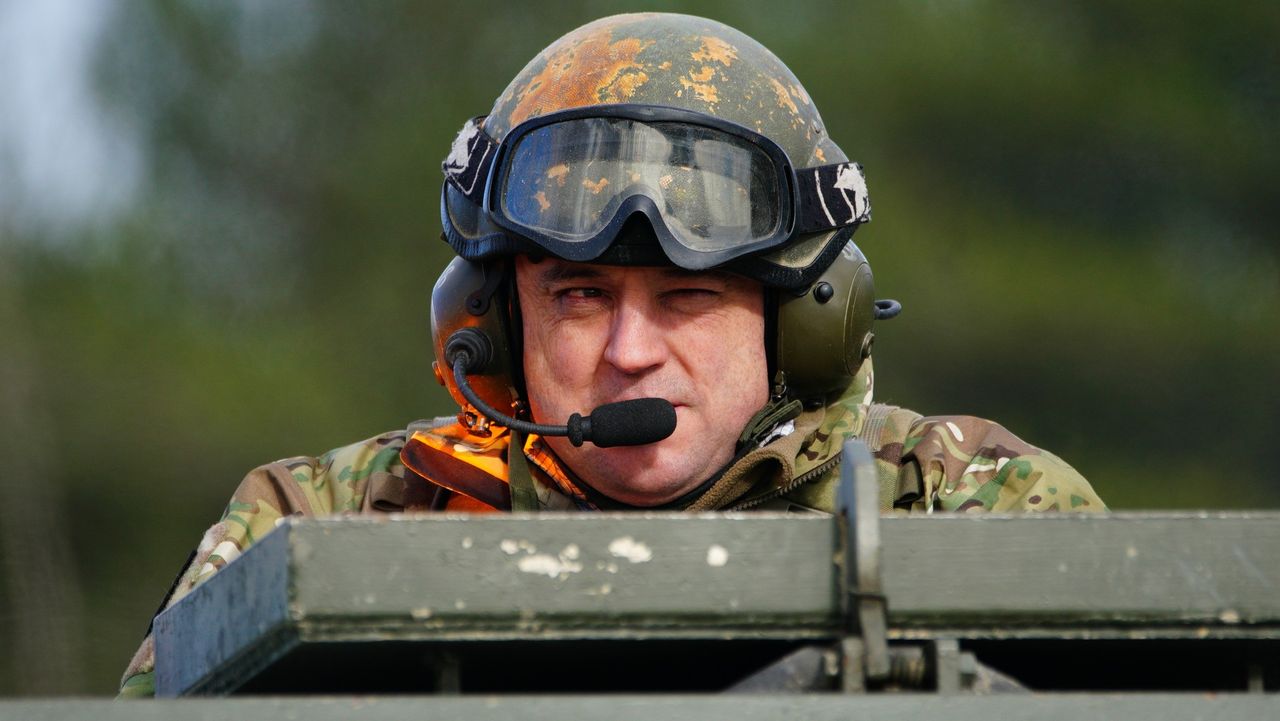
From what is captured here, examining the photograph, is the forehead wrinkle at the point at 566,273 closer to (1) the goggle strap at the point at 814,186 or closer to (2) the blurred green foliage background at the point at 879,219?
(1) the goggle strap at the point at 814,186

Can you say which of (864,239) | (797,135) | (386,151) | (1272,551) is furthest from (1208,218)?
(1272,551)

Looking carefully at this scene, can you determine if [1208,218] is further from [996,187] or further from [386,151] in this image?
[386,151]

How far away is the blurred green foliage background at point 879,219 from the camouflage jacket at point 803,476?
5102mm

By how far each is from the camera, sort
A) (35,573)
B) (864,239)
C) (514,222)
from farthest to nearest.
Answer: (864,239)
(35,573)
(514,222)

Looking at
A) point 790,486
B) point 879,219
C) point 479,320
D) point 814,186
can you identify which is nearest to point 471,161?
point 479,320

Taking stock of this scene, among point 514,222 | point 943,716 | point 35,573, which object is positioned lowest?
point 35,573

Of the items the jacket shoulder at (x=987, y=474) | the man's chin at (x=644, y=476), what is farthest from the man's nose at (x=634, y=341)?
the jacket shoulder at (x=987, y=474)

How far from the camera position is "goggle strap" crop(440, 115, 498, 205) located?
275 centimetres

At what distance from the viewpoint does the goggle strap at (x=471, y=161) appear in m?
2.75

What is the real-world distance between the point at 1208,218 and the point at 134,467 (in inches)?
196

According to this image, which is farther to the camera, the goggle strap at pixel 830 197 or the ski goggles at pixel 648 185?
the goggle strap at pixel 830 197

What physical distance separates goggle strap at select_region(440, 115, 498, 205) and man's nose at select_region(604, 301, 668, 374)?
282 mm

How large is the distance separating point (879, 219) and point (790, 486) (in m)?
6.07

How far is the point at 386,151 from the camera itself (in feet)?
29.5
